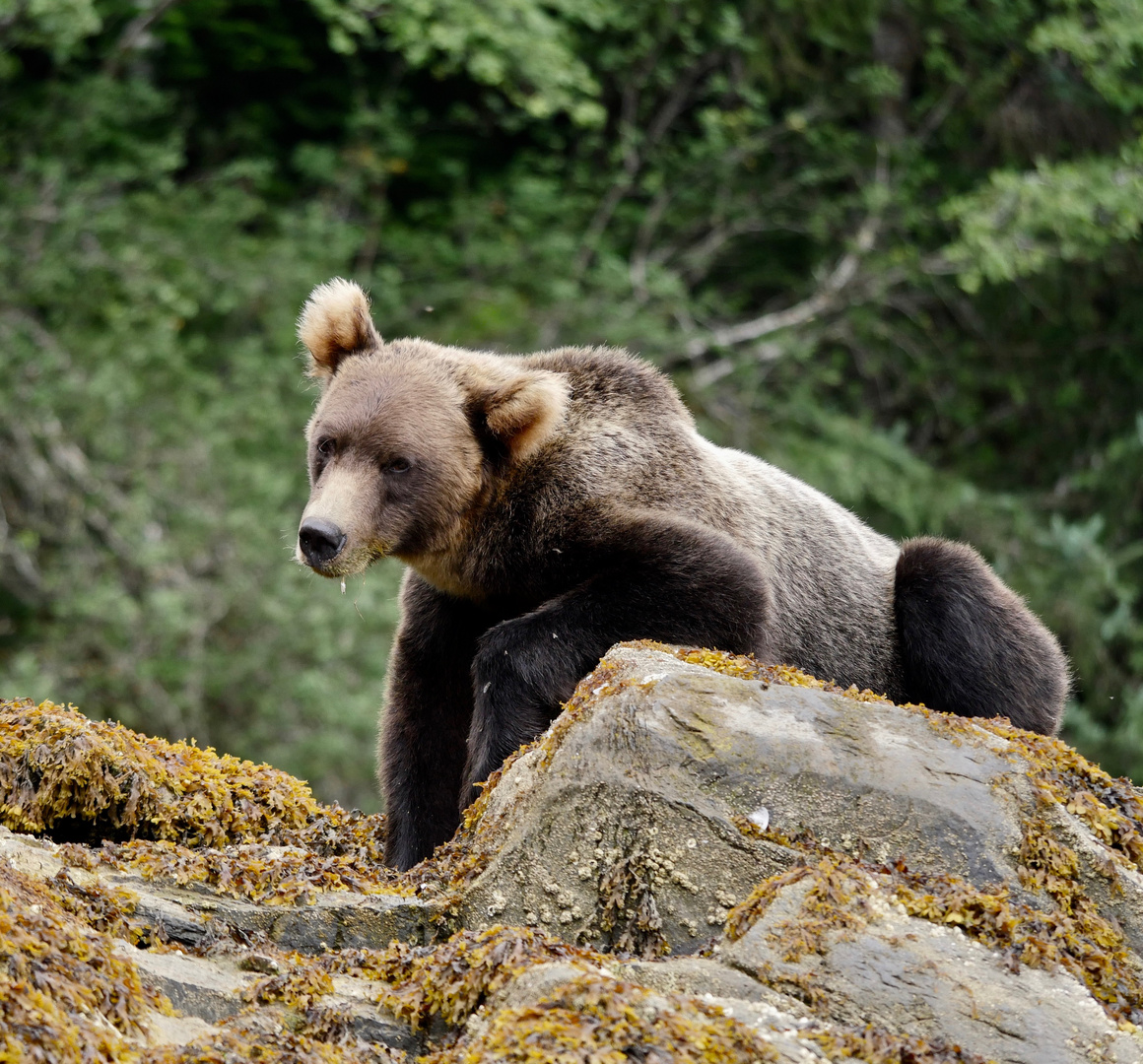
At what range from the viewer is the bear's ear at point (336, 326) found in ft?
19.1

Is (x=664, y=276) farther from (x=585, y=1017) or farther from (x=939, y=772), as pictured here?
(x=585, y=1017)

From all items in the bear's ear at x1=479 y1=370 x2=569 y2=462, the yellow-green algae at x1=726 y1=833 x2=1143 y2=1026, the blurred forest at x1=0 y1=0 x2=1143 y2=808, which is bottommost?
the blurred forest at x1=0 y1=0 x2=1143 y2=808

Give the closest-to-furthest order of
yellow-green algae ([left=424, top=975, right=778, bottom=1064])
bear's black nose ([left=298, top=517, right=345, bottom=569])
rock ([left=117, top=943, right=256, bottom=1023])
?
1. yellow-green algae ([left=424, top=975, right=778, bottom=1064])
2. rock ([left=117, top=943, right=256, bottom=1023])
3. bear's black nose ([left=298, top=517, right=345, bottom=569])

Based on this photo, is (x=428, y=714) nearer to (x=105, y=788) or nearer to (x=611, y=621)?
(x=611, y=621)

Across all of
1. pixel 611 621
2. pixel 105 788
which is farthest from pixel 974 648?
pixel 105 788

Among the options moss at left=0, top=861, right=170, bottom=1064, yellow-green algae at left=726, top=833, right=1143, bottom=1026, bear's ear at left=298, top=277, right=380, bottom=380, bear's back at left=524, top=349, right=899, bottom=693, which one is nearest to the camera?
moss at left=0, top=861, right=170, bottom=1064

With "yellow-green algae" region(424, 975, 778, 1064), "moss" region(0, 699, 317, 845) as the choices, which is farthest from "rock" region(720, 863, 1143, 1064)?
"moss" region(0, 699, 317, 845)

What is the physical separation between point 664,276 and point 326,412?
38.7 feet

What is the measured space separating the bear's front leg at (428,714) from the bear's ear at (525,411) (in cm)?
68

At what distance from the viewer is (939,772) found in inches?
151

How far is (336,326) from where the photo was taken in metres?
5.86

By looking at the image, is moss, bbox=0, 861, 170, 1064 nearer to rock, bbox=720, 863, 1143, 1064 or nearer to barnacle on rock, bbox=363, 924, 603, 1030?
barnacle on rock, bbox=363, 924, 603, 1030

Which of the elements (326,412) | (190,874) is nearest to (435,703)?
(326,412)

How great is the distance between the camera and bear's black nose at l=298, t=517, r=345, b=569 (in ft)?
16.7
